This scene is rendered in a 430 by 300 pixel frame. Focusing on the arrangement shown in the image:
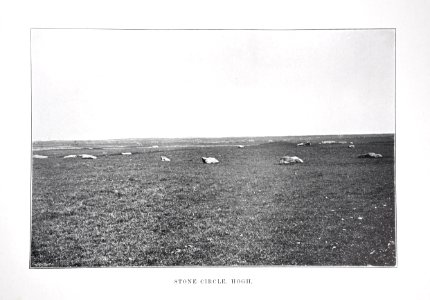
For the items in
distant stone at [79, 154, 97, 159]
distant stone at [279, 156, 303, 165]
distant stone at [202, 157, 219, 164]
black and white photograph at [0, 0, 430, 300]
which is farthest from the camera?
distant stone at [79, 154, 97, 159]

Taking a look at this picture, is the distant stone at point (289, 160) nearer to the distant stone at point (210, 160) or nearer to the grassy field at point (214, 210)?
the grassy field at point (214, 210)

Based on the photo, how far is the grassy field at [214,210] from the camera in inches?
210

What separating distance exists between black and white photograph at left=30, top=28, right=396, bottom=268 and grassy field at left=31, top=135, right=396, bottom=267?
19 millimetres

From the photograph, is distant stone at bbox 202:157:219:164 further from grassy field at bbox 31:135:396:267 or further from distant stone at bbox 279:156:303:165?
distant stone at bbox 279:156:303:165

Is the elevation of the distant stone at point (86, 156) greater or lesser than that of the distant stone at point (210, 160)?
greater

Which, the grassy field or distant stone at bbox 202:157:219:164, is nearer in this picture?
the grassy field

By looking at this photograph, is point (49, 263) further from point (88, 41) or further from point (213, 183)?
point (88, 41)

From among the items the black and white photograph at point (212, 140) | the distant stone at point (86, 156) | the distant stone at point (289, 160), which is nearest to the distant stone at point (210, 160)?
the black and white photograph at point (212, 140)

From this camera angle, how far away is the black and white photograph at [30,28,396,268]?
5355 mm

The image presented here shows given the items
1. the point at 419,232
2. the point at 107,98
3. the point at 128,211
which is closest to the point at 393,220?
the point at 419,232

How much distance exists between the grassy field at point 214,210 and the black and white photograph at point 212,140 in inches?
0.7

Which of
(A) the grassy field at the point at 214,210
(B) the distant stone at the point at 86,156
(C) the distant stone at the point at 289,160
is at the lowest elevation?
(A) the grassy field at the point at 214,210

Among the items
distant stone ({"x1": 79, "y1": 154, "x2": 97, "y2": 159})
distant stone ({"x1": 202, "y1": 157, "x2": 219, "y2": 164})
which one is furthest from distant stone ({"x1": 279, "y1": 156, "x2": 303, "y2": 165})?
distant stone ({"x1": 79, "y1": 154, "x2": 97, "y2": 159})

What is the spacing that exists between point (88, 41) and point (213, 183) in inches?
125
